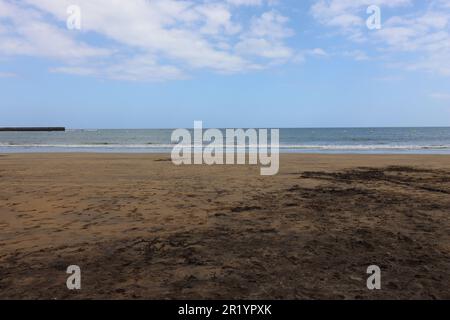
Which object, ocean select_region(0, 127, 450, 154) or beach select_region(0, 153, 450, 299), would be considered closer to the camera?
beach select_region(0, 153, 450, 299)

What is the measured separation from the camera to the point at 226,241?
4.68 meters

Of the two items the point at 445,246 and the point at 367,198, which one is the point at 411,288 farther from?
the point at 367,198

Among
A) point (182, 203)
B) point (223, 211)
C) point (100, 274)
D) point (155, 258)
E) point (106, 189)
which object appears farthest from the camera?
point (106, 189)

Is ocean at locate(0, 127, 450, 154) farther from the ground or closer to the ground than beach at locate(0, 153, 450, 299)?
farther from the ground

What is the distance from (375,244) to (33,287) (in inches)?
167

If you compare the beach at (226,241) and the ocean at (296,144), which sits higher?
the ocean at (296,144)

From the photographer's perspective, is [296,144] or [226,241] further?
[296,144]

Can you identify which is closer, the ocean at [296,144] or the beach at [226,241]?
the beach at [226,241]

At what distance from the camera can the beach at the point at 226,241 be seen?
330 centimetres

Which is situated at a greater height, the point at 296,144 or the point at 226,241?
the point at 296,144

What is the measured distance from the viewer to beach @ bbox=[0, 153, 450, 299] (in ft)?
10.8
